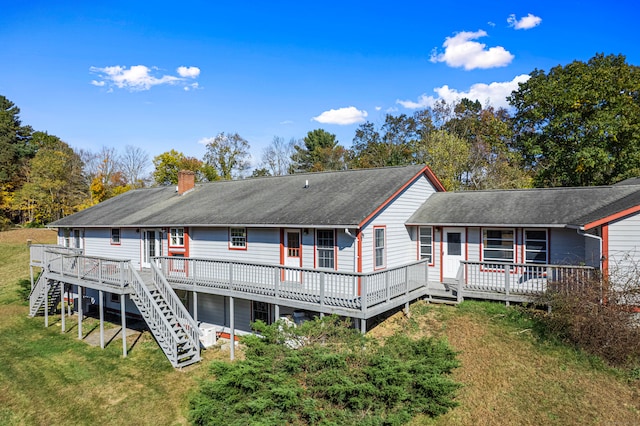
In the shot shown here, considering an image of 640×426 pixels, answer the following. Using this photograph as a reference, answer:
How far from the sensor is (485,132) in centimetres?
3750

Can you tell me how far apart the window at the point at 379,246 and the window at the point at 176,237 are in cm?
934

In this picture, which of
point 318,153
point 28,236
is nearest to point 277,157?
point 318,153

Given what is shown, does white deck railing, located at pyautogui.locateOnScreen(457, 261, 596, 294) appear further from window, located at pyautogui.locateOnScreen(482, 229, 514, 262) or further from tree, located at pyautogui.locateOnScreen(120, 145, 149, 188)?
tree, located at pyautogui.locateOnScreen(120, 145, 149, 188)

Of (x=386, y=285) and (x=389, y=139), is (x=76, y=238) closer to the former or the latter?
(x=386, y=285)

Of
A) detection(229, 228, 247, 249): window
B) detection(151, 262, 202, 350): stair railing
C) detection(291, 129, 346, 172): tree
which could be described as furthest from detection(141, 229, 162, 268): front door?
detection(291, 129, 346, 172): tree

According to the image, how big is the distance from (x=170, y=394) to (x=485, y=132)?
117 feet

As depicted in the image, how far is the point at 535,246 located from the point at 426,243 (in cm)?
415

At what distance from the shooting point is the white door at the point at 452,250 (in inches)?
623

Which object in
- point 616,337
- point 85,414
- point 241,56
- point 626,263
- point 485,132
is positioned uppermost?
point 241,56

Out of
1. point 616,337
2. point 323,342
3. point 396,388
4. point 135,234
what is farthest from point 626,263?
point 135,234

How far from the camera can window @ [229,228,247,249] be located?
637 inches

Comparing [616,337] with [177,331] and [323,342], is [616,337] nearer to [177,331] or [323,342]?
[323,342]

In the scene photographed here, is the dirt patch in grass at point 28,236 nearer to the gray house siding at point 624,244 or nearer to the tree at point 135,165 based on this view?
the tree at point 135,165

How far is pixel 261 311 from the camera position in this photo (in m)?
16.2
